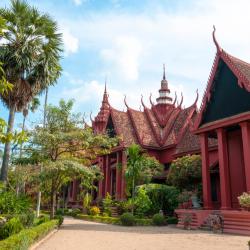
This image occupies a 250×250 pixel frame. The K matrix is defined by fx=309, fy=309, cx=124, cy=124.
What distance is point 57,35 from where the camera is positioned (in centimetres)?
1594

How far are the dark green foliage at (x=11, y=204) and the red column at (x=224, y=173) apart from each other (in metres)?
9.03

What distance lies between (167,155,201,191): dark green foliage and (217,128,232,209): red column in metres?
3.32

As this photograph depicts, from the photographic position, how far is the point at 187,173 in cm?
1866

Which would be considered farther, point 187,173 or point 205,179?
point 187,173

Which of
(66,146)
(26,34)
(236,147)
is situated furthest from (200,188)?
(26,34)

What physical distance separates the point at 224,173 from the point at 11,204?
980 cm

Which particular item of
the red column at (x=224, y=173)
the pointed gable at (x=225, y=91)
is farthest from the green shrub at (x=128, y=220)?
the pointed gable at (x=225, y=91)

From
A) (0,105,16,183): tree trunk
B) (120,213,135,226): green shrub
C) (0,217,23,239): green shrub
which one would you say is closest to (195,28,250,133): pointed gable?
(120,213,135,226): green shrub

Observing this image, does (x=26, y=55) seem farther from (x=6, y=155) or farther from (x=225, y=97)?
(x=225, y=97)

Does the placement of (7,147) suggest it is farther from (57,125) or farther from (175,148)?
(175,148)

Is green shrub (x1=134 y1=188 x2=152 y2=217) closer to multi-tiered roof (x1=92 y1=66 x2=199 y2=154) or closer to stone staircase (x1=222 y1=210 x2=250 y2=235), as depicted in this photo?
multi-tiered roof (x1=92 y1=66 x2=199 y2=154)

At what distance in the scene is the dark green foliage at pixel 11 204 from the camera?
459 inches

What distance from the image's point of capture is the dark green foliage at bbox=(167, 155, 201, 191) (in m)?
18.6

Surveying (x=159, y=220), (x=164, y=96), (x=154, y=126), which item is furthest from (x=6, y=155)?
(x=164, y=96)
